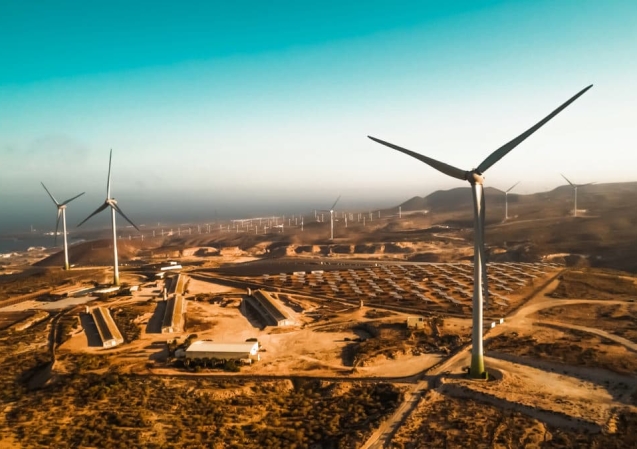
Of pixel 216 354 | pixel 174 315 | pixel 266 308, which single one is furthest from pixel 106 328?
pixel 266 308

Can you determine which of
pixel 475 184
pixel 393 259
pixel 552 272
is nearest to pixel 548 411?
pixel 475 184

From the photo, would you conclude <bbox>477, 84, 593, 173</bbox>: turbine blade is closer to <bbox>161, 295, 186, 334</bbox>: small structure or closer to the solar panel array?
the solar panel array

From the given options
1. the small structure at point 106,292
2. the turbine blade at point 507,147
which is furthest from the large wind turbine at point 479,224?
the small structure at point 106,292

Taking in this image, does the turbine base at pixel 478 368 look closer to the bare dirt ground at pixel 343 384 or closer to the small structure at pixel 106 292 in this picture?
the bare dirt ground at pixel 343 384

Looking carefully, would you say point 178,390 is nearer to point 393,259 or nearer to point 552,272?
point 552,272

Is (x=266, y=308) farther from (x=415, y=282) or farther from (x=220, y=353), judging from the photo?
(x=415, y=282)

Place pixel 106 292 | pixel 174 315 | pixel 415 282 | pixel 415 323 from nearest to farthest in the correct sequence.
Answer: pixel 415 323
pixel 174 315
pixel 106 292
pixel 415 282

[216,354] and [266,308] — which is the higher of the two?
[216,354]
